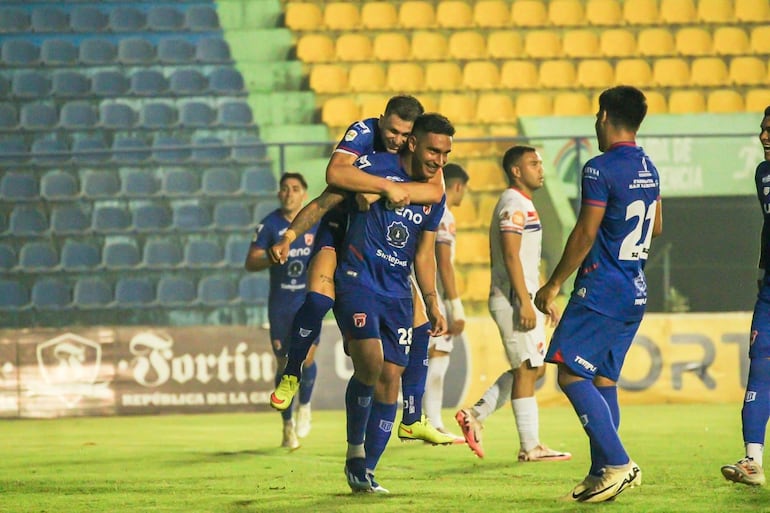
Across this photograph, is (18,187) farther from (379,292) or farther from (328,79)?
(379,292)

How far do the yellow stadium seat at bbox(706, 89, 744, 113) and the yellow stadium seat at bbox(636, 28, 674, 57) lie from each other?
1073mm

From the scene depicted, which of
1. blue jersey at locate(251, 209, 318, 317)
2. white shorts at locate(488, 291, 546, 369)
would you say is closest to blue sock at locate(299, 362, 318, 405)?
blue jersey at locate(251, 209, 318, 317)

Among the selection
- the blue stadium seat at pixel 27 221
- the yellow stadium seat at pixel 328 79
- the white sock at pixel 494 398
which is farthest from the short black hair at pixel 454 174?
the yellow stadium seat at pixel 328 79

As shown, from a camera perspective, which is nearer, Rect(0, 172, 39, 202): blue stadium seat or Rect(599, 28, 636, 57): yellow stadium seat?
Rect(0, 172, 39, 202): blue stadium seat

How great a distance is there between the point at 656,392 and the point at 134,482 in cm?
791

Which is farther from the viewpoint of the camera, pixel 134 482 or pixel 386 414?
pixel 134 482

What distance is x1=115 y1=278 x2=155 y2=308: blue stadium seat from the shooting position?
15.4 metres

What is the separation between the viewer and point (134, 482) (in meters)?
8.30

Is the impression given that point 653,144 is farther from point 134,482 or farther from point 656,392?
point 134,482

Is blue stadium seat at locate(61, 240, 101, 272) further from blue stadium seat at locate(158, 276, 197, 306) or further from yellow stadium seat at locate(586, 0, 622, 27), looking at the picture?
yellow stadium seat at locate(586, 0, 622, 27)

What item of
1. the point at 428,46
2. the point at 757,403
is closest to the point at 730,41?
the point at 428,46

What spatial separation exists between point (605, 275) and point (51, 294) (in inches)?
402

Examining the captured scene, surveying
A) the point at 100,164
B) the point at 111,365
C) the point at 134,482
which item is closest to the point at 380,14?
the point at 100,164

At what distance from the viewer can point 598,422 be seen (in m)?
6.59
